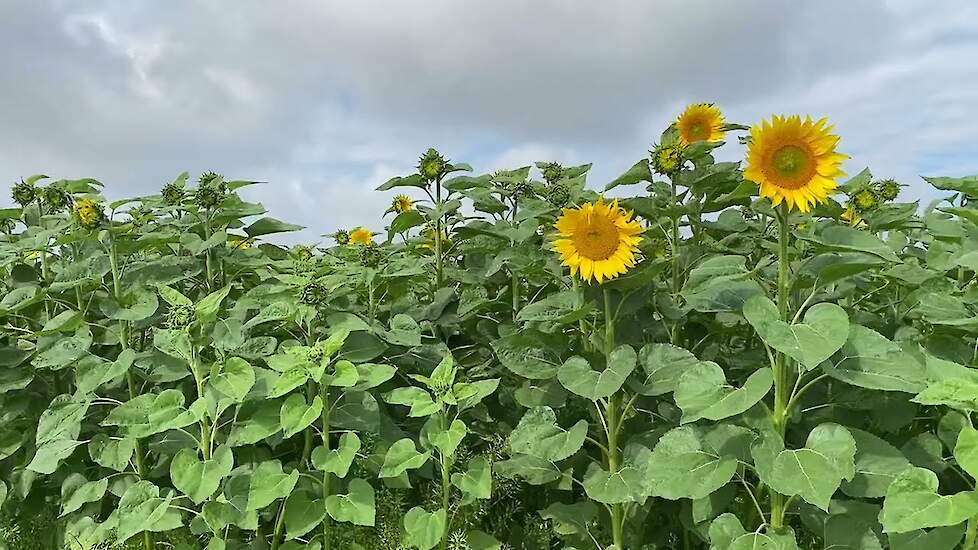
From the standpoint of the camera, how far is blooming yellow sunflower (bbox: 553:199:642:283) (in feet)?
7.52

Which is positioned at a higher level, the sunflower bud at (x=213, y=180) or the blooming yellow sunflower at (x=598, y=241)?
the sunflower bud at (x=213, y=180)

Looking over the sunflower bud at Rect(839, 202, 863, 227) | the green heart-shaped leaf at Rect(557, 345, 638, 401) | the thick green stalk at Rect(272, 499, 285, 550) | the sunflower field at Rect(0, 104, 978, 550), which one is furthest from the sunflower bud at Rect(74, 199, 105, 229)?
the sunflower bud at Rect(839, 202, 863, 227)

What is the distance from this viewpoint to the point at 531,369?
2.53 m

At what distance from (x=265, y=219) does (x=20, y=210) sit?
41.2 inches

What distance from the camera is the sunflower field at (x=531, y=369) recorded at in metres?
2.10

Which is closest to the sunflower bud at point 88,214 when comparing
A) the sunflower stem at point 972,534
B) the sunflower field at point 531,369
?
the sunflower field at point 531,369

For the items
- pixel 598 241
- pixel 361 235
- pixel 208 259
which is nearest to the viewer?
pixel 598 241

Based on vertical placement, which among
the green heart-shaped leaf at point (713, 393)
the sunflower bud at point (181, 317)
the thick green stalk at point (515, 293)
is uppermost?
the thick green stalk at point (515, 293)

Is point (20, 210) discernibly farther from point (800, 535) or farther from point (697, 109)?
point (800, 535)

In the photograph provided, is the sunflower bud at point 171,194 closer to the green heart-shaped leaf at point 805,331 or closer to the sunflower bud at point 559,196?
the sunflower bud at point 559,196

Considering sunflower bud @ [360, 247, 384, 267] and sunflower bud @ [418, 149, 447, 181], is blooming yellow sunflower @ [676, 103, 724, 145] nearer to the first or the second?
sunflower bud @ [418, 149, 447, 181]

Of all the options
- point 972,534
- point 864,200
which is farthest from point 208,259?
point 972,534

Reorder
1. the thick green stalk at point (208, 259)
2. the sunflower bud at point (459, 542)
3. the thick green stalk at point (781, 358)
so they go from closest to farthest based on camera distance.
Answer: the thick green stalk at point (781, 358) < the sunflower bud at point (459, 542) < the thick green stalk at point (208, 259)

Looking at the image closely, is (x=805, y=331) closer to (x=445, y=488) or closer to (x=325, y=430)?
(x=445, y=488)
